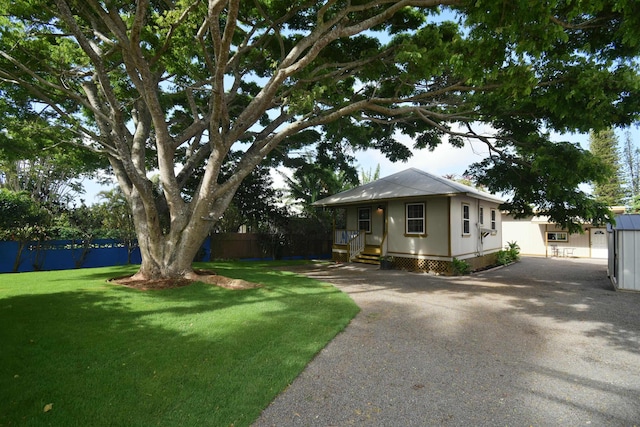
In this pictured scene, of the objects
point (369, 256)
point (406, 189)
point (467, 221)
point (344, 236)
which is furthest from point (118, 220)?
point (467, 221)

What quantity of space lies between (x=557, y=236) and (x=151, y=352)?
25.1 metres

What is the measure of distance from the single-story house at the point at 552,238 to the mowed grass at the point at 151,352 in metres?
18.7

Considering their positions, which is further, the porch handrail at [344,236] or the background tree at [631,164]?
the background tree at [631,164]

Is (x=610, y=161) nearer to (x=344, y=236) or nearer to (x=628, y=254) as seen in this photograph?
(x=628, y=254)

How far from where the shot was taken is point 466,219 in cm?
1335

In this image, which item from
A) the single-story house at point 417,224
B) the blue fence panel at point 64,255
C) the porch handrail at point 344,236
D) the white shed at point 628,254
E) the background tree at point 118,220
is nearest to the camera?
the white shed at point 628,254

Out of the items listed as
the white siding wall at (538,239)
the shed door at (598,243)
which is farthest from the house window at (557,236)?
the shed door at (598,243)

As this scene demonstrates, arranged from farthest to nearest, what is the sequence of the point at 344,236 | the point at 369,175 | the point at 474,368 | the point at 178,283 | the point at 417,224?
the point at 369,175
the point at 344,236
the point at 417,224
the point at 178,283
the point at 474,368

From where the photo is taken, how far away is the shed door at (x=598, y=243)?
19.5 metres

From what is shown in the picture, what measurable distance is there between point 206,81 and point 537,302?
10.9 meters

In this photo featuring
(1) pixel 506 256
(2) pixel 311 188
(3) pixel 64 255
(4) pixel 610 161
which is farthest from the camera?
(4) pixel 610 161

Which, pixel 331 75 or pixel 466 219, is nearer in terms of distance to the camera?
pixel 331 75

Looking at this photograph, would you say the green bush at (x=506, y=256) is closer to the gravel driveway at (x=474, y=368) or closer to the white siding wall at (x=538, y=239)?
the white siding wall at (x=538, y=239)

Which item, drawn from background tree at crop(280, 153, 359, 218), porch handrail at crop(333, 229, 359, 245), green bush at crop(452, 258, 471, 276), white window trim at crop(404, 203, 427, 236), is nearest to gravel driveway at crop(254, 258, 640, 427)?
green bush at crop(452, 258, 471, 276)
